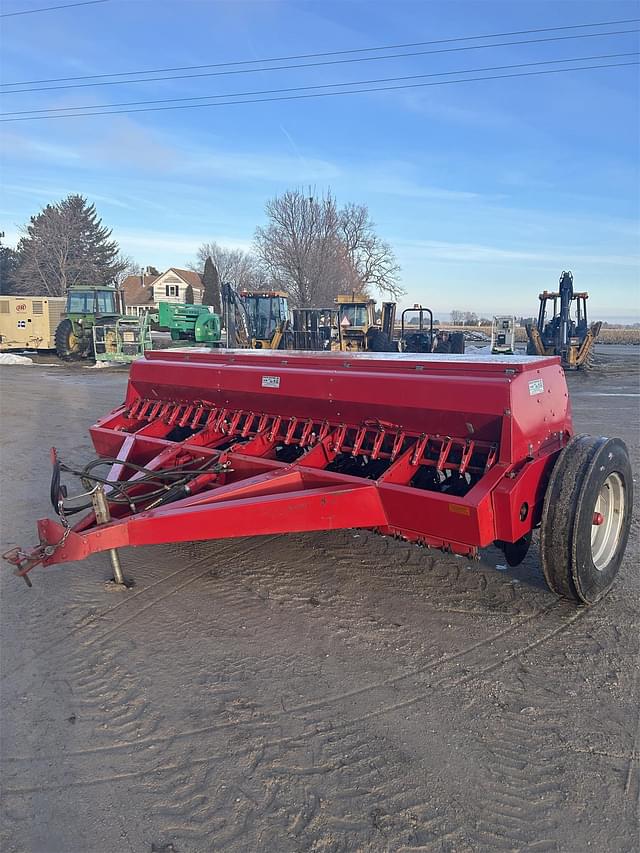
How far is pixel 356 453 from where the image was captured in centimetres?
393

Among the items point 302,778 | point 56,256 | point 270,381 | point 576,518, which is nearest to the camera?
point 302,778

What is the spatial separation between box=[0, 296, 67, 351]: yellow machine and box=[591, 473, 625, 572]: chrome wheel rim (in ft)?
86.1

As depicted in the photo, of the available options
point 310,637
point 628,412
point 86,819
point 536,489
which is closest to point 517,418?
point 536,489

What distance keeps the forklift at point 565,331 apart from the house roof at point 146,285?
50.0 meters

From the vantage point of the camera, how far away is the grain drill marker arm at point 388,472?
3152 mm

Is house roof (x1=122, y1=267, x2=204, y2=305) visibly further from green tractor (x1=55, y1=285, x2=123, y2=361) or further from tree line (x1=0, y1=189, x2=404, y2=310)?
green tractor (x1=55, y1=285, x2=123, y2=361)

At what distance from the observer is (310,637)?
3.20 m

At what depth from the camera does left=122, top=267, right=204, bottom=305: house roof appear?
6525 cm

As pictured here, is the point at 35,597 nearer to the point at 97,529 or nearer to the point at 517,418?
the point at 97,529

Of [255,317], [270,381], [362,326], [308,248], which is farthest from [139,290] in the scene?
[270,381]

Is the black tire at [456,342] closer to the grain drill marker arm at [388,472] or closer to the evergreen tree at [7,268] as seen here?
the grain drill marker arm at [388,472]

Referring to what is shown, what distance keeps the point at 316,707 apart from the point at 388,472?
1.32 metres

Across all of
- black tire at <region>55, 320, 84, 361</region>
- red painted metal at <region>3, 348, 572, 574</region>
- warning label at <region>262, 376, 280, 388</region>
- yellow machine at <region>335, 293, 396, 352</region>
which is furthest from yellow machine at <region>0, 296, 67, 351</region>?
warning label at <region>262, 376, 280, 388</region>

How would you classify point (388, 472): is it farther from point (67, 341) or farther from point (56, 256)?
point (56, 256)
